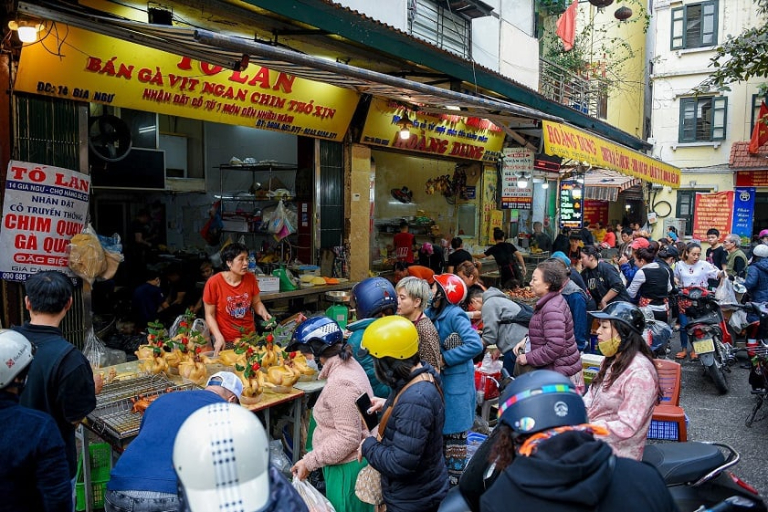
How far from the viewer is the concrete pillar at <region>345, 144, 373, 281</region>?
963 centimetres

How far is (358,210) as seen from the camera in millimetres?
9789

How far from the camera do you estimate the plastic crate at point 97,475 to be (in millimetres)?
4234

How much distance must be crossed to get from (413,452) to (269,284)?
5556mm

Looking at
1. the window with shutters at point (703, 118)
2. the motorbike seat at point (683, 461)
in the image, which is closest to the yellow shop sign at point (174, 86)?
the motorbike seat at point (683, 461)

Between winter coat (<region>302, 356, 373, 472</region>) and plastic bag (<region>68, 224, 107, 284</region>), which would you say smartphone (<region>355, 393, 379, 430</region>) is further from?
plastic bag (<region>68, 224, 107, 284</region>)

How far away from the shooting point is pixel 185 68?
671cm

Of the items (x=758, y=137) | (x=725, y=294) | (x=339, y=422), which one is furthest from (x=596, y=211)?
(x=339, y=422)

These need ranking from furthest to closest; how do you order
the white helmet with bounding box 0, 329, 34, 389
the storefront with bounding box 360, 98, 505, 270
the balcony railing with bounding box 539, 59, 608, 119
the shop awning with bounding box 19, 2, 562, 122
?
the balcony railing with bounding box 539, 59, 608, 119 < the storefront with bounding box 360, 98, 505, 270 < the shop awning with bounding box 19, 2, 562, 122 < the white helmet with bounding box 0, 329, 34, 389

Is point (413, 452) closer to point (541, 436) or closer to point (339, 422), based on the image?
point (339, 422)

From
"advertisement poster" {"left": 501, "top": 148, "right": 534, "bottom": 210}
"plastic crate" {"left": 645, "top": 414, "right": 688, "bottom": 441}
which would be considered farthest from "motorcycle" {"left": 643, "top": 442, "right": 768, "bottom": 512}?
"advertisement poster" {"left": 501, "top": 148, "right": 534, "bottom": 210}

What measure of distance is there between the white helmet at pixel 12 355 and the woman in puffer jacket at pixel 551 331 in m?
3.89

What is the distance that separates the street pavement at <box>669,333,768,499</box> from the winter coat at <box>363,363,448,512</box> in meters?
3.59

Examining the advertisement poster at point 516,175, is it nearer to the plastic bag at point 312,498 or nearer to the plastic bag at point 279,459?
the plastic bag at point 279,459

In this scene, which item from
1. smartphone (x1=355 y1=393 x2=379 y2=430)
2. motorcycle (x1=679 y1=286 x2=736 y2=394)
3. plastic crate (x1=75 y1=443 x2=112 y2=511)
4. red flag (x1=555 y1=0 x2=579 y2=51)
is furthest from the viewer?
red flag (x1=555 y1=0 x2=579 y2=51)
